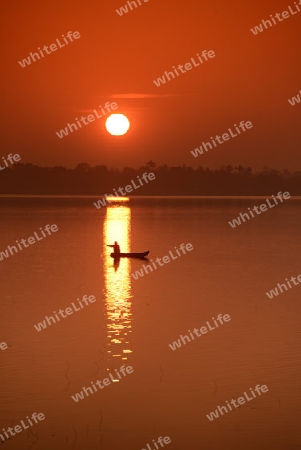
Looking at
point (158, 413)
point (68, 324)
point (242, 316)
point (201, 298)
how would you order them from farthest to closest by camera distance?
1. point (201, 298)
2. point (242, 316)
3. point (68, 324)
4. point (158, 413)

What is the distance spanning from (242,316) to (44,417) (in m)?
13.2

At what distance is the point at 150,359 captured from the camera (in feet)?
72.1

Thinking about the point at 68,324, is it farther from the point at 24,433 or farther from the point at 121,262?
the point at 121,262

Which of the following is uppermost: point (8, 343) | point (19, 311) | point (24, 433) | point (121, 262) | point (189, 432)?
point (121, 262)

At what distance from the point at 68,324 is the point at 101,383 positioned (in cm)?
780

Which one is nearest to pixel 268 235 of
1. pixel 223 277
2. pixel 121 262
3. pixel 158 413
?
pixel 121 262

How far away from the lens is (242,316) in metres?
29.0

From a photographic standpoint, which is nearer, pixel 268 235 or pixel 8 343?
pixel 8 343

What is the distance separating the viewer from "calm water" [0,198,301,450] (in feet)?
53.3

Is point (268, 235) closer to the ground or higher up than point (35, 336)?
Result: higher up

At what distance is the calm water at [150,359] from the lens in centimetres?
1623

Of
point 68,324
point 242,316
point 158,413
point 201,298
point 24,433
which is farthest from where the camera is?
point 201,298

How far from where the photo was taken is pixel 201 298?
110 ft

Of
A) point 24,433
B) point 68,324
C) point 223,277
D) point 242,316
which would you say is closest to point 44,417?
point 24,433
